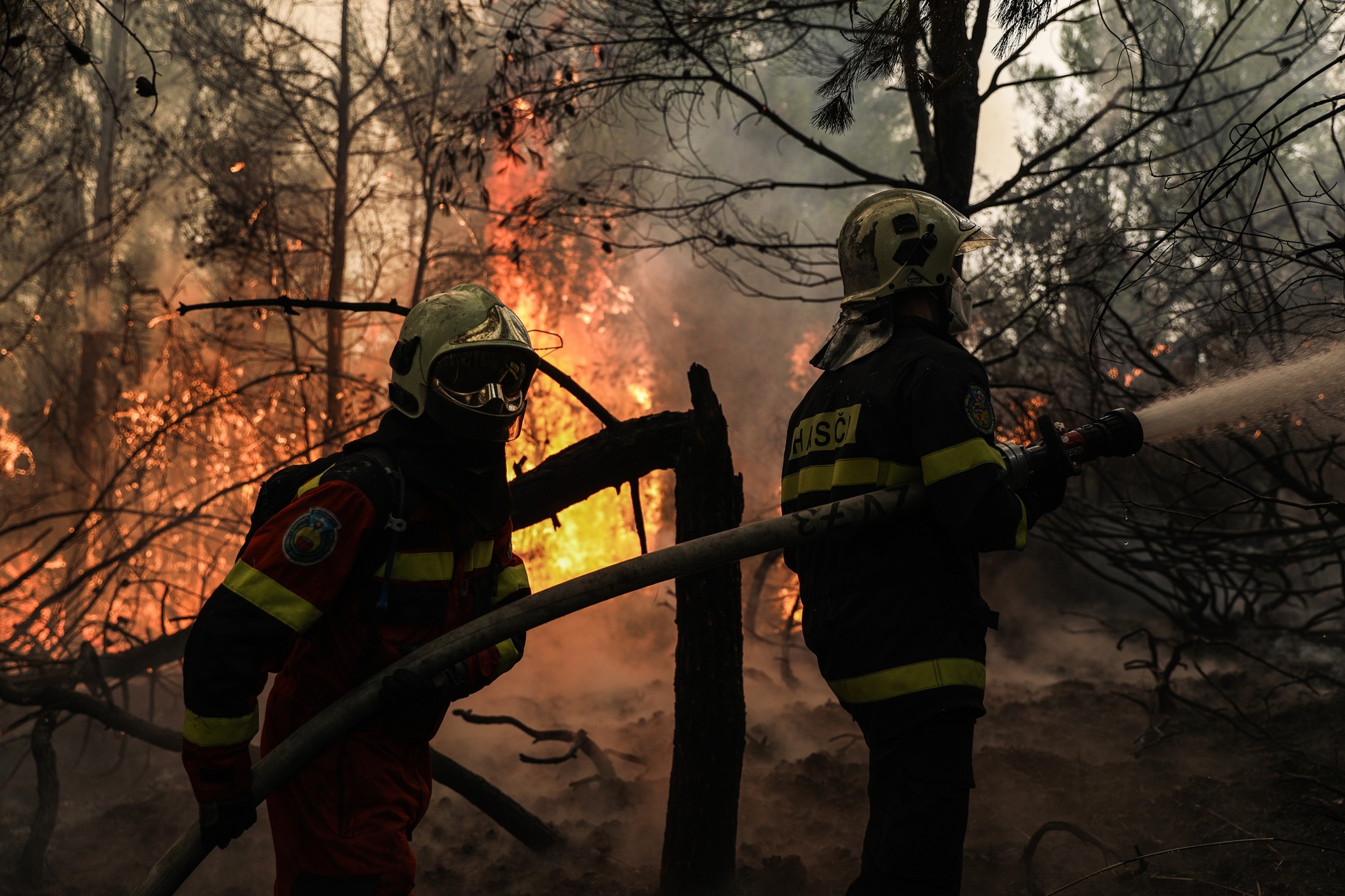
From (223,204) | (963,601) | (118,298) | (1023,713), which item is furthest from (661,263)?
Result: (963,601)

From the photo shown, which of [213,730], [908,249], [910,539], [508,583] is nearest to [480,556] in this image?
[508,583]

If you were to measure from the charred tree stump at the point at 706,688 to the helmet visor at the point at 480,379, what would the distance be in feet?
4.30

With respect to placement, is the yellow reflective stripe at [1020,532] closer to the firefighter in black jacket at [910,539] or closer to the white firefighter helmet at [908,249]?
the firefighter in black jacket at [910,539]

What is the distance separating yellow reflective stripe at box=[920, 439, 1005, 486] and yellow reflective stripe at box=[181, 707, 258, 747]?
1.86 metres

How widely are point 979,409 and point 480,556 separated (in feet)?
4.87

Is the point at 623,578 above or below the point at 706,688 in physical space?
below

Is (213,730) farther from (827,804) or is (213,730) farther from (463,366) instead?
(827,804)

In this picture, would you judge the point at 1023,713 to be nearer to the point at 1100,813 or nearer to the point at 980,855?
the point at 1100,813

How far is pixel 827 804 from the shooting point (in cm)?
494

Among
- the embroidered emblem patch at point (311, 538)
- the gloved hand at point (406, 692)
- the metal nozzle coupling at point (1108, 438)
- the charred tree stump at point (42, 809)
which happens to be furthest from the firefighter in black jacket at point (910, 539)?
the charred tree stump at point (42, 809)

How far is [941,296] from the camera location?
2.83 metres

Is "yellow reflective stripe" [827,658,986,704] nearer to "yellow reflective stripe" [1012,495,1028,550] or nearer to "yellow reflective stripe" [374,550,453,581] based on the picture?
"yellow reflective stripe" [1012,495,1028,550]

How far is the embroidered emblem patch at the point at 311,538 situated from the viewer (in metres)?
2.16

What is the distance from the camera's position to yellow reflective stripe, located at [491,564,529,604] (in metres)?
2.68
